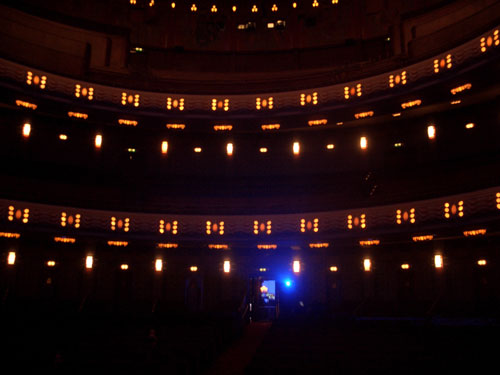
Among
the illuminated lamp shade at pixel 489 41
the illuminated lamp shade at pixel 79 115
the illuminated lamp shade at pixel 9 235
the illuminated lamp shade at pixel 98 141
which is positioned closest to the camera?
the illuminated lamp shade at pixel 489 41

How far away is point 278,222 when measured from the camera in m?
22.4

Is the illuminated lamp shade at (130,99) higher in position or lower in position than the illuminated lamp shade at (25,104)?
higher

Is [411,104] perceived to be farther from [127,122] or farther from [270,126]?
[127,122]

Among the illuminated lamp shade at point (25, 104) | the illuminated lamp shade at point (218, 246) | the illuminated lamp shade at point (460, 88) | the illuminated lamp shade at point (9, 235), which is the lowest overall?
the illuminated lamp shade at point (218, 246)

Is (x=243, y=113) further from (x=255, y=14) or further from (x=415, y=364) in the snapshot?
(x=415, y=364)

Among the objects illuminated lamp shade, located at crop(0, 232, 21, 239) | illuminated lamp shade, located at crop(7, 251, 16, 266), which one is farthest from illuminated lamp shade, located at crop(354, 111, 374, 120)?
illuminated lamp shade, located at crop(7, 251, 16, 266)

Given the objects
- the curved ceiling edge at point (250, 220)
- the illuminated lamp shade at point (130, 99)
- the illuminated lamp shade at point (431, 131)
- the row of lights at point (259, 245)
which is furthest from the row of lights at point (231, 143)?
the row of lights at point (259, 245)

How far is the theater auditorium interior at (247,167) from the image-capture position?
2031cm

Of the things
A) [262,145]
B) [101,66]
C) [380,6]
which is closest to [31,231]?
A: [101,66]

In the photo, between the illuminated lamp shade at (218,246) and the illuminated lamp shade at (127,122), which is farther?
the illuminated lamp shade at (127,122)

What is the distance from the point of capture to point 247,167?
81.7ft

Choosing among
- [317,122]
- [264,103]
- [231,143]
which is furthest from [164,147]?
[317,122]

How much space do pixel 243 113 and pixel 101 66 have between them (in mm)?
7523

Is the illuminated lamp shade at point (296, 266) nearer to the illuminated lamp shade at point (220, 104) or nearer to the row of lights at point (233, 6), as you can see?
the illuminated lamp shade at point (220, 104)
